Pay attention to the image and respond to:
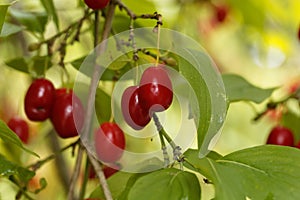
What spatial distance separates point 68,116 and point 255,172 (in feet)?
1.02

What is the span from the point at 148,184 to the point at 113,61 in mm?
268

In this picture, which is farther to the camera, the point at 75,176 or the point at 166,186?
the point at 75,176

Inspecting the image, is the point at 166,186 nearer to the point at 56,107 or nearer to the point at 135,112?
the point at 135,112

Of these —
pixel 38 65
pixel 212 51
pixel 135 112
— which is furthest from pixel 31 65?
pixel 212 51

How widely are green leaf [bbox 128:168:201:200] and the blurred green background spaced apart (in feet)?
1.40

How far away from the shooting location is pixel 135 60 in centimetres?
80

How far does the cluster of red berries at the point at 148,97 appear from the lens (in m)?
0.74

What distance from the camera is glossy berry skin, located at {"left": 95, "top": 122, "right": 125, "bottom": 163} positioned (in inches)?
35.1

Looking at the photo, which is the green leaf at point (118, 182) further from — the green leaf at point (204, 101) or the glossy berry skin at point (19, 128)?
the glossy berry skin at point (19, 128)

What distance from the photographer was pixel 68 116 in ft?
2.97

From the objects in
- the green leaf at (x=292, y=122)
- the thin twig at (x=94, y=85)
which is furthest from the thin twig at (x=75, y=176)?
the green leaf at (x=292, y=122)

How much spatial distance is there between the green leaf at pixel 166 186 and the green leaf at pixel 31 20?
19.6 inches

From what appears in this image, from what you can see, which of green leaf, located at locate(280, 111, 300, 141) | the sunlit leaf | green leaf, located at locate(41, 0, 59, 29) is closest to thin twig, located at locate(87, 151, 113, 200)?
the sunlit leaf

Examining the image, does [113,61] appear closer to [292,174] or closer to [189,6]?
[292,174]
